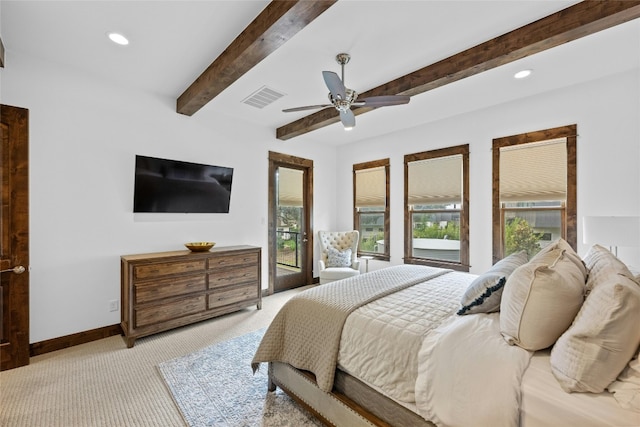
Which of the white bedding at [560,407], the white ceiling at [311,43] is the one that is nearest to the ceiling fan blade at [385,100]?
the white ceiling at [311,43]

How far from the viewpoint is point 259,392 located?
2135mm

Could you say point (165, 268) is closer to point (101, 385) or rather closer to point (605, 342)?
point (101, 385)

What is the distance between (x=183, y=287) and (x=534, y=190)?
4.37 metres

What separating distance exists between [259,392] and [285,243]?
3032 millimetres

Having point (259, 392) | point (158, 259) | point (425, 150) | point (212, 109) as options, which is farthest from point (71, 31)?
point (425, 150)

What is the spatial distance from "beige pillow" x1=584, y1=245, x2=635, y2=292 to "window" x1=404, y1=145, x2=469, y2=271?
8.13ft

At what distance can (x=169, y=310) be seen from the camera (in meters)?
3.11

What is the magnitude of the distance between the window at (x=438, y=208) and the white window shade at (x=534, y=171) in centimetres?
49

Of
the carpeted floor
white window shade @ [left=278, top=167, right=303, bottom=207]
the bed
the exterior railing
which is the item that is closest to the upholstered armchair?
the exterior railing

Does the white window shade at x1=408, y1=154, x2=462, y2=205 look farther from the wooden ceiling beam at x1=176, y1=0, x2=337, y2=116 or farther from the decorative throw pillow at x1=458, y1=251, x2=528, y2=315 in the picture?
the wooden ceiling beam at x1=176, y1=0, x2=337, y2=116

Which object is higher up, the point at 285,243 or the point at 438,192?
the point at 438,192

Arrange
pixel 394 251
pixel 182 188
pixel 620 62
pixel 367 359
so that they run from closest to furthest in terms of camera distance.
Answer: pixel 367 359, pixel 620 62, pixel 182 188, pixel 394 251

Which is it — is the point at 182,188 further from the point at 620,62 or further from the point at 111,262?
the point at 620,62

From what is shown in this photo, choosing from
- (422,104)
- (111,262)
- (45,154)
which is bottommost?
(111,262)
